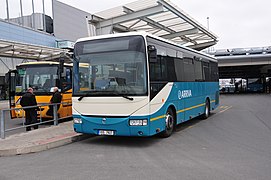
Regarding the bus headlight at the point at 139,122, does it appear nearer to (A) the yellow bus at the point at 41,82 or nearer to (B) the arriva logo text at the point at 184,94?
(B) the arriva logo text at the point at 184,94

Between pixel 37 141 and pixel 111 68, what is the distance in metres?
3.01

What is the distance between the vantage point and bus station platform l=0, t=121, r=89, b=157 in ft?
23.5

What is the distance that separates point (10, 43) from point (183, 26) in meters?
10.7

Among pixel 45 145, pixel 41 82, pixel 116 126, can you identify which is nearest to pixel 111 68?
pixel 116 126

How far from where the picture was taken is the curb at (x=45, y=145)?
23.3 ft

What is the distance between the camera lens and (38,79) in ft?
40.3

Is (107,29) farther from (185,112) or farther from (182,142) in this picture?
(182,142)

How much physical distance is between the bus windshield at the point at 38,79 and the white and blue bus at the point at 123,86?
14.7ft

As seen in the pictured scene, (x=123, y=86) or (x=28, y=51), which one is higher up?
(x=28, y=51)

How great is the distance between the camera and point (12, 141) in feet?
26.3

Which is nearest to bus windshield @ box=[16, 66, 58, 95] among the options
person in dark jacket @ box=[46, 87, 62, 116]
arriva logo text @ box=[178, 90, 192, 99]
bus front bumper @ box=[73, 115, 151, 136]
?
person in dark jacket @ box=[46, 87, 62, 116]

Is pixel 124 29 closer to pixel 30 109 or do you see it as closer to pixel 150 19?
pixel 150 19

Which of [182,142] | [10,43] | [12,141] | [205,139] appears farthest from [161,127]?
[10,43]

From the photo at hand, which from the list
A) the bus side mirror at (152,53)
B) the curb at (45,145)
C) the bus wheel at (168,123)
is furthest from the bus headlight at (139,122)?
the curb at (45,145)
